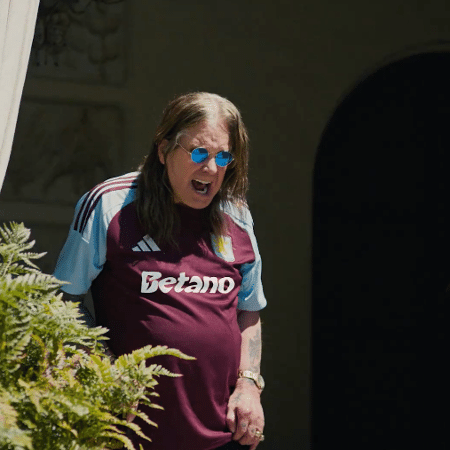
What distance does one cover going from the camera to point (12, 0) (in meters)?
1.86

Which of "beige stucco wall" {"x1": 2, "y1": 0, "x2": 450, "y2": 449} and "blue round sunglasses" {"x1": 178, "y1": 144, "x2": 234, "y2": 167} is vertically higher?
"beige stucco wall" {"x1": 2, "y1": 0, "x2": 450, "y2": 449}

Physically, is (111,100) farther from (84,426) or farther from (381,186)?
(84,426)

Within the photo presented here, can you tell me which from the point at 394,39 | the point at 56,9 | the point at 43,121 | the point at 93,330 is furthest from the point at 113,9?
the point at 93,330

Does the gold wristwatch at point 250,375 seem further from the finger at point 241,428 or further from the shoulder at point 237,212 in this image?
the shoulder at point 237,212

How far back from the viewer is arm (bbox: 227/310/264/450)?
6.81 ft

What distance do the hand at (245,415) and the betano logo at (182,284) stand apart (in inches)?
11.3

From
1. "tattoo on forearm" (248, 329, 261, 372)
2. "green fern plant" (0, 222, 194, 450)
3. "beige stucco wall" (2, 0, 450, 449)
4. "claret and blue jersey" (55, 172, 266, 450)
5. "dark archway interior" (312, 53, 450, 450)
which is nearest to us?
"green fern plant" (0, 222, 194, 450)

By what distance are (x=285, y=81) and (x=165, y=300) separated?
2.64 metres

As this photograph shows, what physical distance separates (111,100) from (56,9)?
543mm

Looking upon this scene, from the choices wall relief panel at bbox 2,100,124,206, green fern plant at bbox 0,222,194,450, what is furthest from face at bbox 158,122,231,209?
wall relief panel at bbox 2,100,124,206

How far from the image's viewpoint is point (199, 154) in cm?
204

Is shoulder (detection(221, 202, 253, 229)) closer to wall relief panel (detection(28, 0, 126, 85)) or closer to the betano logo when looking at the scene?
the betano logo

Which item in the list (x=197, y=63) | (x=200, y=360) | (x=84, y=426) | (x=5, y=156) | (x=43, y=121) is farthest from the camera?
(x=197, y=63)

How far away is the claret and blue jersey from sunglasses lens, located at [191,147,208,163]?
21 centimetres
